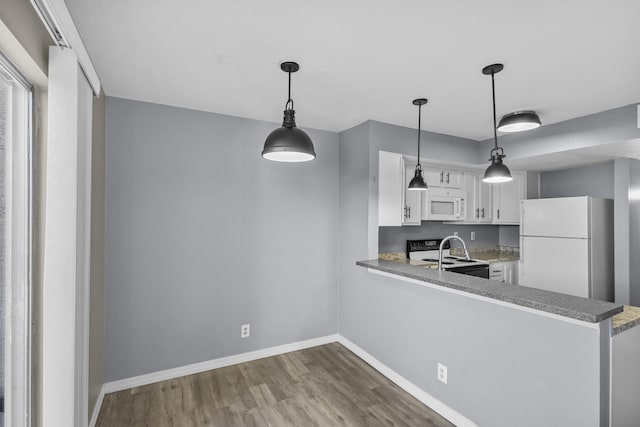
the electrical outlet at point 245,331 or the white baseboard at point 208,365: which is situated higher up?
the electrical outlet at point 245,331

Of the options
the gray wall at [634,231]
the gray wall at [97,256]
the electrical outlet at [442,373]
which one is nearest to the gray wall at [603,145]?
the gray wall at [634,231]

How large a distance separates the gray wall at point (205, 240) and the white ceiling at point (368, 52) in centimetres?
39

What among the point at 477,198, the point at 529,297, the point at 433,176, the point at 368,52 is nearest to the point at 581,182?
the point at 477,198

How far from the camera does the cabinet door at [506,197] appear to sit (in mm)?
4422

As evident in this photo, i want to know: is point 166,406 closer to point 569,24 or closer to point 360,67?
point 360,67

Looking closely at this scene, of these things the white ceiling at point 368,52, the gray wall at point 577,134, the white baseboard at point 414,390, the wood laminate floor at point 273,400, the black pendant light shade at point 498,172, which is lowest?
the wood laminate floor at point 273,400

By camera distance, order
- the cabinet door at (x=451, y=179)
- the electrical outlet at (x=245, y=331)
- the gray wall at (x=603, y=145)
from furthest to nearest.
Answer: the cabinet door at (x=451, y=179)
the electrical outlet at (x=245, y=331)
the gray wall at (x=603, y=145)

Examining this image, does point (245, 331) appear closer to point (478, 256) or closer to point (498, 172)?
point (498, 172)

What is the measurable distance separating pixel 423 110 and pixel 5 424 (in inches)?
133

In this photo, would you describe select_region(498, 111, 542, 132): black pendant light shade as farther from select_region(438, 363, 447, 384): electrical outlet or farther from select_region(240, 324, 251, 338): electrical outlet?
select_region(240, 324, 251, 338): electrical outlet

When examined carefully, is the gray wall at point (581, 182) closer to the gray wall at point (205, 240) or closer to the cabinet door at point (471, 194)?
the cabinet door at point (471, 194)

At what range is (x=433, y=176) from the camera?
156 inches

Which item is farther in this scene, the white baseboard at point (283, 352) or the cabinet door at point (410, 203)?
the cabinet door at point (410, 203)

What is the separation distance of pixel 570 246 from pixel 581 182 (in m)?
1.17
